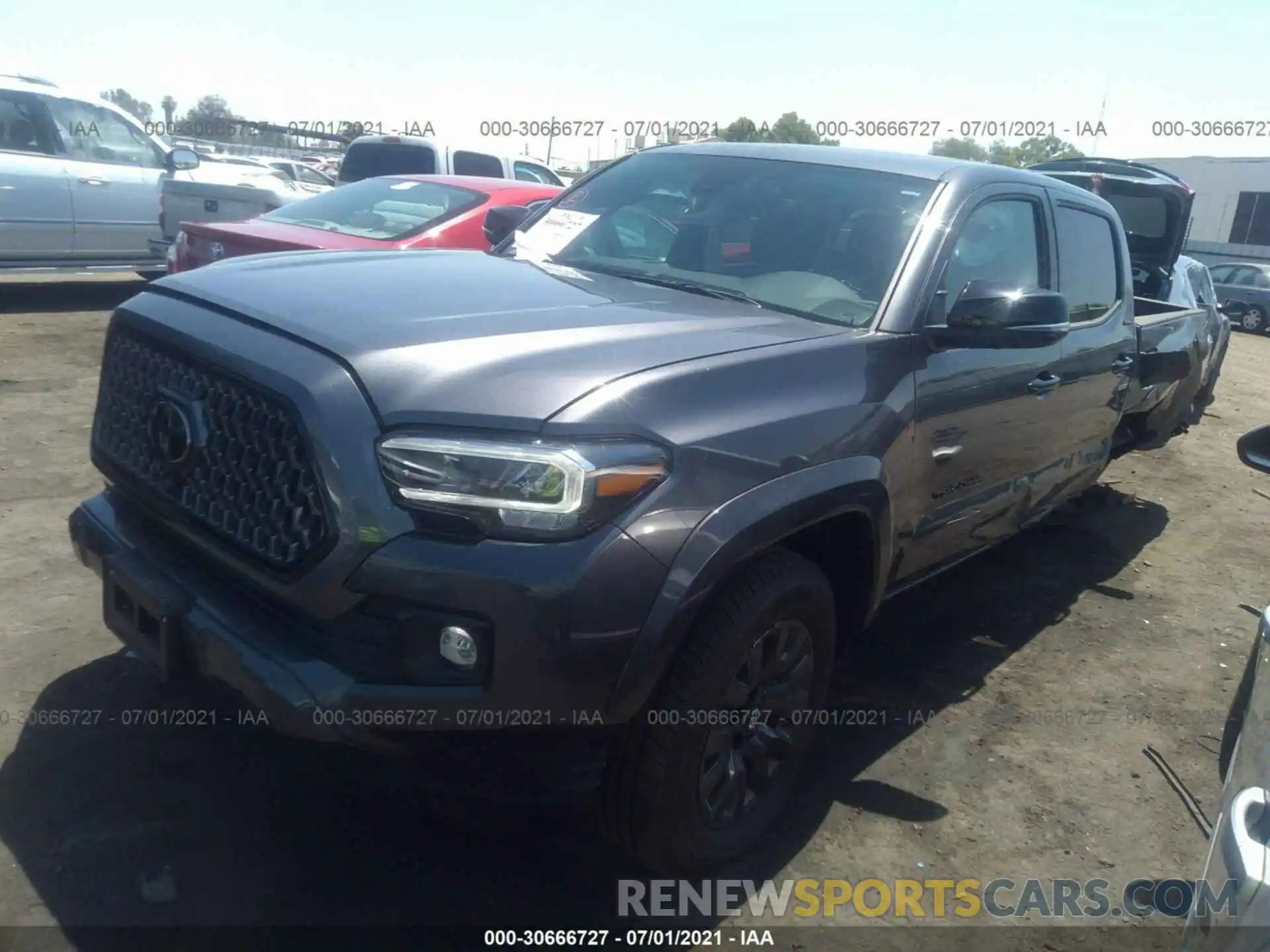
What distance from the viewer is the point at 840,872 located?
9.96 feet

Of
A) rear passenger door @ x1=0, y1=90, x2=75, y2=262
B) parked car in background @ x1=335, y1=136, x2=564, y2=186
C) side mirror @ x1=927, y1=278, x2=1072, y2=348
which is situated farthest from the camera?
parked car in background @ x1=335, y1=136, x2=564, y2=186

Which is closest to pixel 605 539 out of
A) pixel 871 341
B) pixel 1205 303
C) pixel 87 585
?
pixel 871 341

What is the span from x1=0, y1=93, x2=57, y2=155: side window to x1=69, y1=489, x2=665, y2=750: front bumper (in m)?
8.96

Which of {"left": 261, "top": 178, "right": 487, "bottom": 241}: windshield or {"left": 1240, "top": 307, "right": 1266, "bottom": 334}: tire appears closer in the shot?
{"left": 261, "top": 178, "right": 487, "bottom": 241}: windshield

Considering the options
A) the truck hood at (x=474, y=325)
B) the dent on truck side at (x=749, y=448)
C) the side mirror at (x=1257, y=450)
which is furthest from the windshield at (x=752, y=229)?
the side mirror at (x=1257, y=450)

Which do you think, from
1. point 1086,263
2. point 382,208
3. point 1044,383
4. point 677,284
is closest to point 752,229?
point 677,284

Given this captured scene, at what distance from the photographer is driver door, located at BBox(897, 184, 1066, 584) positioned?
340 cm

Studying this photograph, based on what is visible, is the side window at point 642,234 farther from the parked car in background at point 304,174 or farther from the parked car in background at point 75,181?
the parked car in background at point 304,174

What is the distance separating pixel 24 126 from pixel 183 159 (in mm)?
1302

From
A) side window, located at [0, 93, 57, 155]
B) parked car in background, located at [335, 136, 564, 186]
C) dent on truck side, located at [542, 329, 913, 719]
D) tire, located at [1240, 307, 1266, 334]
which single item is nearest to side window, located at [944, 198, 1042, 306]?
dent on truck side, located at [542, 329, 913, 719]

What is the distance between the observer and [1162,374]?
18.6ft

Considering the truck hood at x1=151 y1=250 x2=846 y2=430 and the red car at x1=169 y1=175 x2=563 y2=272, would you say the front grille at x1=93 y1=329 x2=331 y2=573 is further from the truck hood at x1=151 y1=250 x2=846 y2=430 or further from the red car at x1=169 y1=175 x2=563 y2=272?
the red car at x1=169 y1=175 x2=563 y2=272

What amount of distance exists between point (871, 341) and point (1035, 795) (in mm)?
1617

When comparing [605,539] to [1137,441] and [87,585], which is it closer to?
[87,585]
